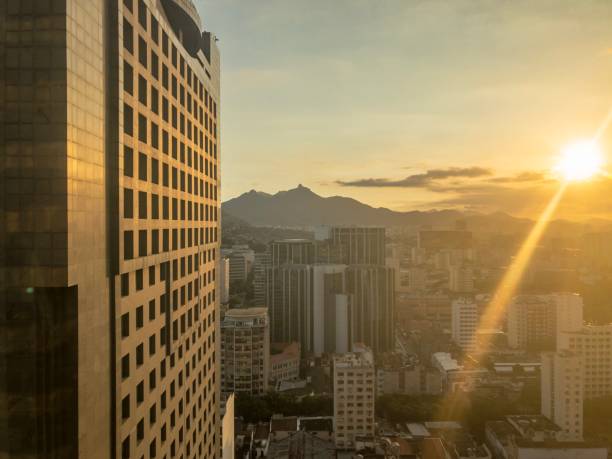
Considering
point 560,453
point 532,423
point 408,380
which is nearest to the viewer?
point 560,453

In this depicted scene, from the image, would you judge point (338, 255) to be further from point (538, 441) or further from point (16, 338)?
point (16, 338)

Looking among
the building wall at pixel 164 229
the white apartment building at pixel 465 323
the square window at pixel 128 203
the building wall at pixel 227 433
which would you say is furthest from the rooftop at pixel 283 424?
the white apartment building at pixel 465 323

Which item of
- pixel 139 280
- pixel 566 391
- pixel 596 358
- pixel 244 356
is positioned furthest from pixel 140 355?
pixel 596 358

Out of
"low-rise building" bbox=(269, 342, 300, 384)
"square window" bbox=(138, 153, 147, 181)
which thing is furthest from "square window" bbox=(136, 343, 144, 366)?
"low-rise building" bbox=(269, 342, 300, 384)

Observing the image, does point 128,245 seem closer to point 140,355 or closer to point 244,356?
point 140,355

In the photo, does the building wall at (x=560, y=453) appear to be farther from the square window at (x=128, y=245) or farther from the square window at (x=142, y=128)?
the square window at (x=142, y=128)

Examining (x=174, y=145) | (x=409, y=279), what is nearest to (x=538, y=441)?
(x=174, y=145)

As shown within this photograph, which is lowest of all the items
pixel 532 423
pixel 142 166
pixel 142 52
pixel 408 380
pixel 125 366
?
pixel 408 380

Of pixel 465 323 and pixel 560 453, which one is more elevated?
pixel 465 323
